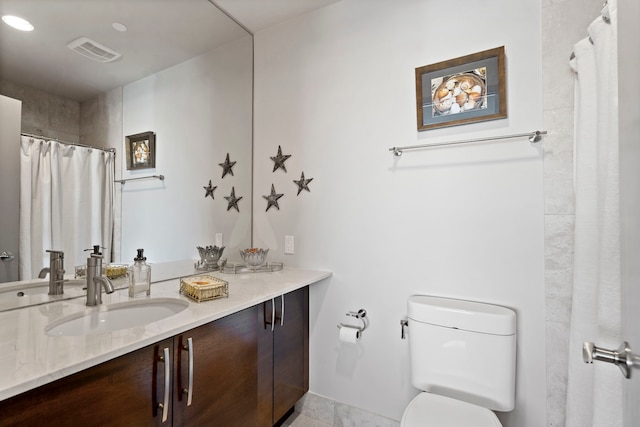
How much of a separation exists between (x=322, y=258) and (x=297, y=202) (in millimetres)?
394

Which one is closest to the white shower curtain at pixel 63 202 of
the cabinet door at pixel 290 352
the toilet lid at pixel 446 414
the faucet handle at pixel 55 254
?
the faucet handle at pixel 55 254

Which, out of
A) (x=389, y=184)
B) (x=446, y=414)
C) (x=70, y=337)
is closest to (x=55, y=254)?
(x=70, y=337)

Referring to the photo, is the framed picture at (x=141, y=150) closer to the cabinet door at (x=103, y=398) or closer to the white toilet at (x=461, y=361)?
the cabinet door at (x=103, y=398)

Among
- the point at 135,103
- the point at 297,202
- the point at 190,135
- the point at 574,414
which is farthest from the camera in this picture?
the point at 297,202

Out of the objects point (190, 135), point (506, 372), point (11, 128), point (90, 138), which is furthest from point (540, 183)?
point (11, 128)

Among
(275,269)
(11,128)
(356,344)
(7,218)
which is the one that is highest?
(11,128)

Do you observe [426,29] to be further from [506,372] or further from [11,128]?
[11,128]

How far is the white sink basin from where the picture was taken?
3.59 ft

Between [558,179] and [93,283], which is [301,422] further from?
[558,179]

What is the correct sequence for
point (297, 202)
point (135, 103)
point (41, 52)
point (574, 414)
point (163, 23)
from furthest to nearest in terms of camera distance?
1. point (297, 202)
2. point (163, 23)
3. point (135, 103)
4. point (41, 52)
5. point (574, 414)

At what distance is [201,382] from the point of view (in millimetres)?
1162

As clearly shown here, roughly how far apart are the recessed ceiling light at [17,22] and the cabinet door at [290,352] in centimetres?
155

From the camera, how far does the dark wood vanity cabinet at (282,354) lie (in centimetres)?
151

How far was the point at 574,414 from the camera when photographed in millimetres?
1149
